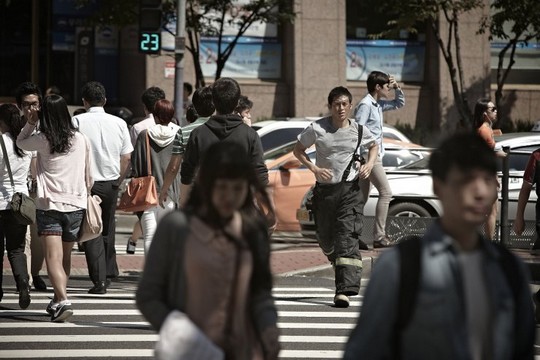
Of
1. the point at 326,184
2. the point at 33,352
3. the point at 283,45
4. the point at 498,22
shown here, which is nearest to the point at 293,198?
the point at 326,184

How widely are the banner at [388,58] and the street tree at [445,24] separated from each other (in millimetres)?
620

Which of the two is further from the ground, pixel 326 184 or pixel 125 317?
pixel 326 184

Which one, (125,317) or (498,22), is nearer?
(125,317)

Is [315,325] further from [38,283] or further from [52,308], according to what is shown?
[38,283]

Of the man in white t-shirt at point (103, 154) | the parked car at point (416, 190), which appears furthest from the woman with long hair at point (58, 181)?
the parked car at point (416, 190)

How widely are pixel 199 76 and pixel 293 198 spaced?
28.7ft

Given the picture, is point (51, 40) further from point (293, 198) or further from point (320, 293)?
point (320, 293)

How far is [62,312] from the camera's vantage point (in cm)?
1031

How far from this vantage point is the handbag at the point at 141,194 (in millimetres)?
11992

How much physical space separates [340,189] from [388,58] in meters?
19.5

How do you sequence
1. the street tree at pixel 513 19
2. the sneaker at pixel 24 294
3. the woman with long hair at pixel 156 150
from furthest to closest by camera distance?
the street tree at pixel 513 19
the woman with long hair at pixel 156 150
the sneaker at pixel 24 294

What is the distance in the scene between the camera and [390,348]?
417cm

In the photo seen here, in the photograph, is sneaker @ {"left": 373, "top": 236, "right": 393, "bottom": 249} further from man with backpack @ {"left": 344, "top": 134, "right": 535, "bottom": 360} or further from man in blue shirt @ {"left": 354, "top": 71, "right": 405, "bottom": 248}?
man with backpack @ {"left": 344, "top": 134, "right": 535, "bottom": 360}

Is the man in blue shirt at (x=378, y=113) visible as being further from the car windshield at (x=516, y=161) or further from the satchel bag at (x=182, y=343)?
the satchel bag at (x=182, y=343)
